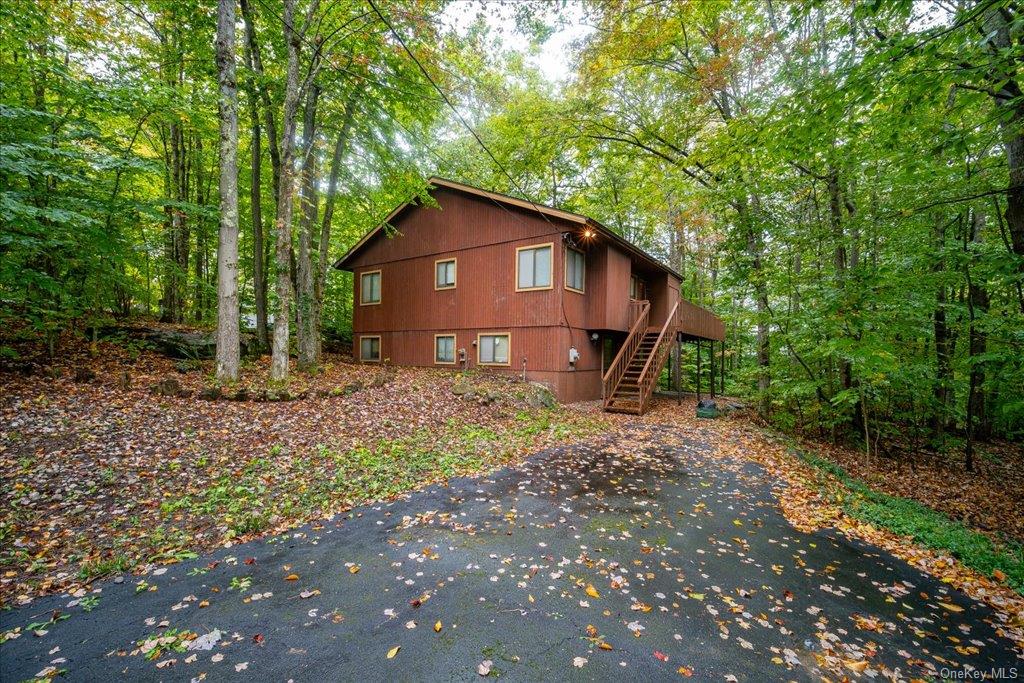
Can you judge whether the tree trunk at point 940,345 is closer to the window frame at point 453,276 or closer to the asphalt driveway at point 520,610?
the asphalt driveway at point 520,610

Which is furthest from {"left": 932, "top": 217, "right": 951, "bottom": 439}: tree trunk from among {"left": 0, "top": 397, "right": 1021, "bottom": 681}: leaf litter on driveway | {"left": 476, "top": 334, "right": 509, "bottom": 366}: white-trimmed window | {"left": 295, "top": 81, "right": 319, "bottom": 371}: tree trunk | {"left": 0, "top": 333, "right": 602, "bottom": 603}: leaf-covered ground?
{"left": 295, "top": 81, "right": 319, "bottom": 371}: tree trunk

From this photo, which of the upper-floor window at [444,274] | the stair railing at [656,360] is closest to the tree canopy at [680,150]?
the stair railing at [656,360]

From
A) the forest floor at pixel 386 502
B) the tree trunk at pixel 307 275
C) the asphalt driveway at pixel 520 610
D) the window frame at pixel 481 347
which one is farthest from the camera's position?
the window frame at pixel 481 347

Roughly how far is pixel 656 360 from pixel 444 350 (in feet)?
26.4

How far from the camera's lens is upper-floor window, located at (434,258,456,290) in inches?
626

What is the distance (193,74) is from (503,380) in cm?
1446

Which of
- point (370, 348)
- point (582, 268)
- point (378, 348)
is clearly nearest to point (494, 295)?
point (582, 268)

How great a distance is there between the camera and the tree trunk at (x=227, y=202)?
879 centimetres

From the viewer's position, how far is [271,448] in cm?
672

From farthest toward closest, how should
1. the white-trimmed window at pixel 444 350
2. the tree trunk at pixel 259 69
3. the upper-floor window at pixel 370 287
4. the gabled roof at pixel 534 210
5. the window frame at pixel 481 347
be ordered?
1. the upper-floor window at pixel 370 287
2. the white-trimmed window at pixel 444 350
3. the window frame at pixel 481 347
4. the gabled roof at pixel 534 210
5. the tree trunk at pixel 259 69

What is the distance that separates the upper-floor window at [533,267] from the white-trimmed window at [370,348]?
25.5 feet

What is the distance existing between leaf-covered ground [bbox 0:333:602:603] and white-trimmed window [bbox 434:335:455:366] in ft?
16.7

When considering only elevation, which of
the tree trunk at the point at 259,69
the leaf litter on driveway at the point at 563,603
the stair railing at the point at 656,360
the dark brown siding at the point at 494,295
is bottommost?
the leaf litter on driveway at the point at 563,603

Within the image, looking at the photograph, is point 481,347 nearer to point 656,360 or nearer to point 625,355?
point 625,355
